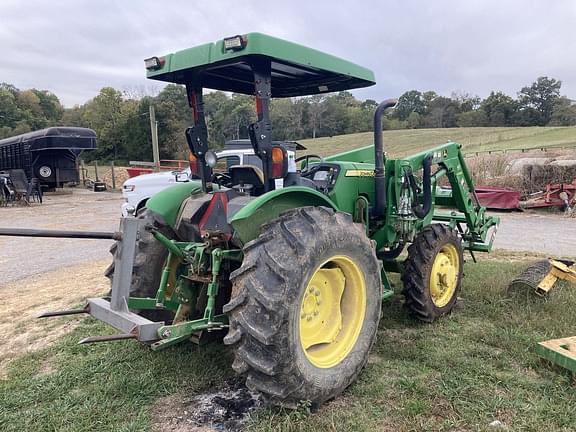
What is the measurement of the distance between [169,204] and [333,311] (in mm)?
1559

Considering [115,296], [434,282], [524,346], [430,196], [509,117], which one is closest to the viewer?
[115,296]

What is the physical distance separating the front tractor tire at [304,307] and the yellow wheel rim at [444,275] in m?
1.24

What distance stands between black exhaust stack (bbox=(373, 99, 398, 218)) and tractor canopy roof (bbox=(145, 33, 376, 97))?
24 cm

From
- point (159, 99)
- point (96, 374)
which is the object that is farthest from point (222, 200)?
point (159, 99)

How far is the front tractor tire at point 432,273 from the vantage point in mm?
4195

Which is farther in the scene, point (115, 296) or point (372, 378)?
point (372, 378)

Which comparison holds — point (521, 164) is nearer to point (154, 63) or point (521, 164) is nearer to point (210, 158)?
point (210, 158)

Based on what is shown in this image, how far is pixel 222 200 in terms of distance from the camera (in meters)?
3.43

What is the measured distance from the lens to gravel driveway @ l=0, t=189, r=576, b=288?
786cm

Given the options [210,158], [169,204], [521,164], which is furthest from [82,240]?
[521,164]

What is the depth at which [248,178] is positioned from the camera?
3.60 metres

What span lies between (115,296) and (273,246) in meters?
1.06

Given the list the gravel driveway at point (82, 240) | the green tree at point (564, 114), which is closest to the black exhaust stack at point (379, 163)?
the gravel driveway at point (82, 240)

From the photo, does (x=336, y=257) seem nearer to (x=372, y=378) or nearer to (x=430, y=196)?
(x=372, y=378)
